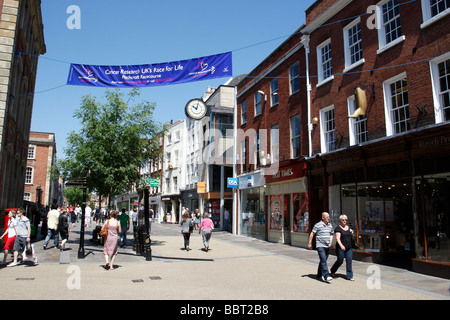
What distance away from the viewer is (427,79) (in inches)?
412

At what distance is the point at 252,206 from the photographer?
74.2 feet

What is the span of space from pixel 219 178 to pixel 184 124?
33.9 feet

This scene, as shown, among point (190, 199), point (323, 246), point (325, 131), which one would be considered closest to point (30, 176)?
point (190, 199)

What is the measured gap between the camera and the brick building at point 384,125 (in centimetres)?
1004

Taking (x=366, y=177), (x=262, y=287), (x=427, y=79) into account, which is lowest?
(x=262, y=287)

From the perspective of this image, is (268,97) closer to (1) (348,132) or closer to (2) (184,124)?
(1) (348,132)

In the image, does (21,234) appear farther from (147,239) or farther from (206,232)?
(206,232)

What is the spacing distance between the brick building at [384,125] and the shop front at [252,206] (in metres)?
5.42

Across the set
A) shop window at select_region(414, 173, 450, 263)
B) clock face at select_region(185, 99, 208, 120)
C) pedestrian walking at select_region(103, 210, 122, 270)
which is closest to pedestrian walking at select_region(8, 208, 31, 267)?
pedestrian walking at select_region(103, 210, 122, 270)

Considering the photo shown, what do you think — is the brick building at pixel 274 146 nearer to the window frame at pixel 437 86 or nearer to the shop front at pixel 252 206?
the shop front at pixel 252 206

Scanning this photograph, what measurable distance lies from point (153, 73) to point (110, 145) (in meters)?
6.00

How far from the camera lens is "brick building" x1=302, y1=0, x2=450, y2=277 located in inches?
395

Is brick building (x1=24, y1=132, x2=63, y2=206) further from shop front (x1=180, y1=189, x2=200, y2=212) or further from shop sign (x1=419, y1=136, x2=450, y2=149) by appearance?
shop sign (x1=419, y1=136, x2=450, y2=149)
